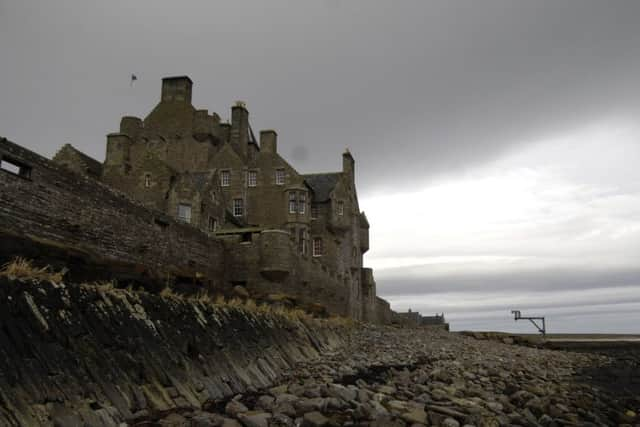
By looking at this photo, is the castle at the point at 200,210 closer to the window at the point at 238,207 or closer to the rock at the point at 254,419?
the window at the point at 238,207

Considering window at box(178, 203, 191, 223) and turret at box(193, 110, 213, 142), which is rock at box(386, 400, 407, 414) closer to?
window at box(178, 203, 191, 223)

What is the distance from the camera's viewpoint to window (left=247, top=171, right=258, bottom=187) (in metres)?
42.3

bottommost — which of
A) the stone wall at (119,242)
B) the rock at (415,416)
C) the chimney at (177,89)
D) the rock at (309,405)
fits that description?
the rock at (415,416)

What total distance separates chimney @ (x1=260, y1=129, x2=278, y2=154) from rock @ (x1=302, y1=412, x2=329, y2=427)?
34.1m

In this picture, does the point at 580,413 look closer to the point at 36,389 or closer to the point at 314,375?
the point at 314,375

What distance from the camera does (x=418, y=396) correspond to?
44.7ft

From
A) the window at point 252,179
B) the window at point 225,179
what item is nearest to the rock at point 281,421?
the window at point 252,179

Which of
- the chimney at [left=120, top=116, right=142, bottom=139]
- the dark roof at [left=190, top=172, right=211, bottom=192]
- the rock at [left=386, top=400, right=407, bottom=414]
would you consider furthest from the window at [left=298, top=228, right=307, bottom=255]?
the rock at [left=386, top=400, right=407, bottom=414]

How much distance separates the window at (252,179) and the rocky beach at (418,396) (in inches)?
790

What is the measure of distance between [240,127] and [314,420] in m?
39.5

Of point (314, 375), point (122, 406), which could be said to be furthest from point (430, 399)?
point (122, 406)

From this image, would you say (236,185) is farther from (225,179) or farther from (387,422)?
(387,422)

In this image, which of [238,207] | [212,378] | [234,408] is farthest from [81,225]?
[238,207]

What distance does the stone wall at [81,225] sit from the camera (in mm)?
13055
